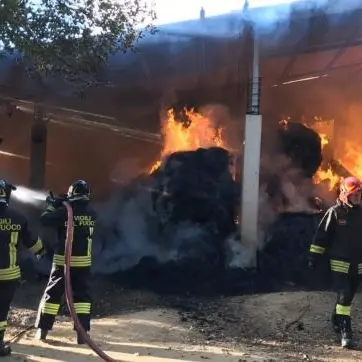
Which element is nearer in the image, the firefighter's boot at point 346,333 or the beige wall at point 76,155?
the firefighter's boot at point 346,333

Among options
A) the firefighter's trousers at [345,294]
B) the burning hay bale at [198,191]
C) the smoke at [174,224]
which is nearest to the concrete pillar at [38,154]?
the smoke at [174,224]

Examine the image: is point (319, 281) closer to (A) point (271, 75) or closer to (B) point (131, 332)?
(B) point (131, 332)

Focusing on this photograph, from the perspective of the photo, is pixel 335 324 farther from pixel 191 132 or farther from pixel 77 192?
pixel 191 132

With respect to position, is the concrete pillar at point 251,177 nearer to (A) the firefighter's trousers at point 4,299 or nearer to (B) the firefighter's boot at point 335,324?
(B) the firefighter's boot at point 335,324

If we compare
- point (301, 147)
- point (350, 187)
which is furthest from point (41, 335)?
point (301, 147)

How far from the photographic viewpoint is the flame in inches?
502

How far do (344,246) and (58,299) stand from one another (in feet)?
10.0

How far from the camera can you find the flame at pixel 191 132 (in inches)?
502

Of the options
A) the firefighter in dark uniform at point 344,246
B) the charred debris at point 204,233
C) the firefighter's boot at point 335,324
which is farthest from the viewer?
the charred debris at point 204,233

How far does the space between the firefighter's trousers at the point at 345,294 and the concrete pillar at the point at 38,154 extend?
8.49 metres

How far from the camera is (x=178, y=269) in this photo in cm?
896

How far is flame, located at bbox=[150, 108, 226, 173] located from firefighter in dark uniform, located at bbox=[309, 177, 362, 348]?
6.84 metres

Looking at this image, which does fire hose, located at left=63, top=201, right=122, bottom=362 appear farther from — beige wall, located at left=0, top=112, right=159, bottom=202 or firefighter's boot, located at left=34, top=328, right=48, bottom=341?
beige wall, located at left=0, top=112, right=159, bottom=202

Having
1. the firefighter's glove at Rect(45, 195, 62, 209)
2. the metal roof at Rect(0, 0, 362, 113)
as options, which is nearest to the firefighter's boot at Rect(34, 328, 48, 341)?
the firefighter's glove at Rect(45, 195, 62, 209)
